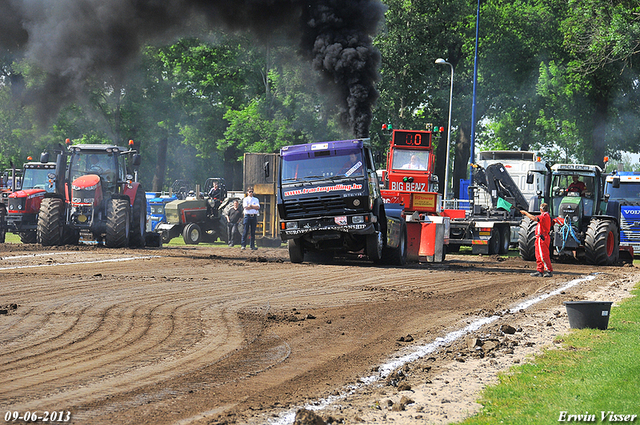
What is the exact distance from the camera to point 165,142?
56.6m

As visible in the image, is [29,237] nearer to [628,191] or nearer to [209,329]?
[209,329]

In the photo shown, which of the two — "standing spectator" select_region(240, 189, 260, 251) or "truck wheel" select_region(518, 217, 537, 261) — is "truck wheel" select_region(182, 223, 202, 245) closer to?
"standing spectator" select_region(240, 189, 260, 251)

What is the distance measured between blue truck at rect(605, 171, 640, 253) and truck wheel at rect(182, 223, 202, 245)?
15.5 m

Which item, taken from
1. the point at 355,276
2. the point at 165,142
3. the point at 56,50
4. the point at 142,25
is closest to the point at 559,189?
the point at 355,276

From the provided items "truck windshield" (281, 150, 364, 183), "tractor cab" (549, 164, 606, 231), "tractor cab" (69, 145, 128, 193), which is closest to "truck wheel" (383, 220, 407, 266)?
"truck windshield" (281, 150, 364, 183)

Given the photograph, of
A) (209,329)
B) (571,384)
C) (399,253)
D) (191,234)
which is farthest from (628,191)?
(571,384)

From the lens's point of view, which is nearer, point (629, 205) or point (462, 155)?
point (629, 205)

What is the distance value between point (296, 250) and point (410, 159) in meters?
8.66

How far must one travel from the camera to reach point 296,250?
1950cm

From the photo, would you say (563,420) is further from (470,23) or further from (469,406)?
(470,23)

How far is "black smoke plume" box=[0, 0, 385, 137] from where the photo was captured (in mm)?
19609

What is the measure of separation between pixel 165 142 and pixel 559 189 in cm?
3888

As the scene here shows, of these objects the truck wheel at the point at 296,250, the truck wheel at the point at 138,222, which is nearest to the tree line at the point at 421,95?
the truck wheel at the point at 138,222

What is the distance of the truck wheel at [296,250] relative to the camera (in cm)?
1936
